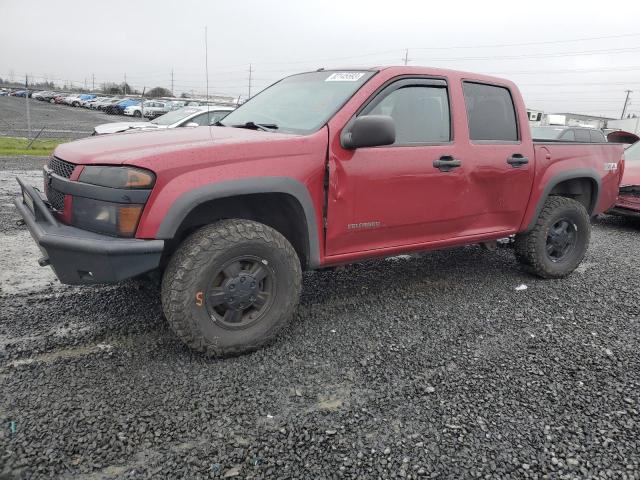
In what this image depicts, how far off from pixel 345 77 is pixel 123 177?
1.85 m

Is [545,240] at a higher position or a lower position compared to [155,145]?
lower

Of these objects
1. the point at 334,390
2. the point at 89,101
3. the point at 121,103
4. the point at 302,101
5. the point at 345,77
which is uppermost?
the point at 89,101

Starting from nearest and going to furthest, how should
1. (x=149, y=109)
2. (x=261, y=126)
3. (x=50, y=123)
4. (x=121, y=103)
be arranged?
(x=261, y=126) → (x=50, y=123) → (x=149, y=109) → (x=121, y=103)

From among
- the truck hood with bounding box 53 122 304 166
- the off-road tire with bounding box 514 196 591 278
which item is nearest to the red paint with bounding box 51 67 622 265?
the truck hood with bounding box 53 122 304 166

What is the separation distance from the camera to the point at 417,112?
3656mm

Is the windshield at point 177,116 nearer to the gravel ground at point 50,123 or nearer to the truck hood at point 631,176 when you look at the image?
the truck hood at point 631,176

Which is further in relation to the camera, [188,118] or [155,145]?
[188,118]

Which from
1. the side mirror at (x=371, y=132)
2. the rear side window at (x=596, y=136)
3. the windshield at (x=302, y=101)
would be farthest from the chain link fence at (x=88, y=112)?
the rear side window at (x=596, y=136)

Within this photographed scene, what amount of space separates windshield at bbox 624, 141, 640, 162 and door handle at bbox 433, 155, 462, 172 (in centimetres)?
641

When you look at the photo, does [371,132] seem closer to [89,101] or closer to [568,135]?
[568,135]

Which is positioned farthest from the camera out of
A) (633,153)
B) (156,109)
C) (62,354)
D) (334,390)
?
(156,109)

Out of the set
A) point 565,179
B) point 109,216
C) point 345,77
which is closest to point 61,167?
point 109,216

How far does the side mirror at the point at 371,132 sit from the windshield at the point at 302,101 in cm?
27

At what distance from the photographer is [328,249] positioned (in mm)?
3260
